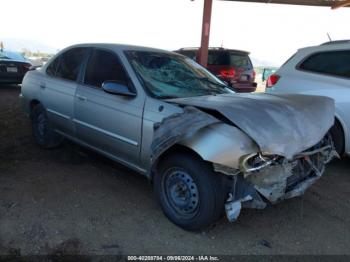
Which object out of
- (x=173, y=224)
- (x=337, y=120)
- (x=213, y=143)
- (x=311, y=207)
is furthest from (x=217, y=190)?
(x=337, y=120)

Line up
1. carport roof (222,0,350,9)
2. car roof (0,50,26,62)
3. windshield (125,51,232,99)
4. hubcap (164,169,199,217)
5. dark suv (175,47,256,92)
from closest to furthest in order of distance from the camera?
hubcap (164,169,199,217) → windshield (125,51,232,99) → carport roof (222,0,350,9) → dark suv (175,47,256,92) → car roof (0,50,26,62)

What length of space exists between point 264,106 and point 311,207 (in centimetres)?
151

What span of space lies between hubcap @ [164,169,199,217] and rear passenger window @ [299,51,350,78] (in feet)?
10.8

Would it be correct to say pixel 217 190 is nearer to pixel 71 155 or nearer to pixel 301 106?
pixel 301 106

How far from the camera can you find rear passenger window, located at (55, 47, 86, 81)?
514cm

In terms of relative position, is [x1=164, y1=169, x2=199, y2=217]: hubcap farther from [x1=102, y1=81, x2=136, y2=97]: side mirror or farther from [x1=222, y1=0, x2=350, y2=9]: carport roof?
[x1=222, y1=0, x2=350, y2=9]: carport roof

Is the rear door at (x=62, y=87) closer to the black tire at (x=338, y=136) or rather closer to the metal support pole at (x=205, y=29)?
the black tire at (x=338, y=136)

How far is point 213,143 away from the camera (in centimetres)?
320

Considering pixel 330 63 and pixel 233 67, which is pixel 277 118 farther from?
pixel 233 67

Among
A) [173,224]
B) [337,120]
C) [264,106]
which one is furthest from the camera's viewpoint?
[337,120]

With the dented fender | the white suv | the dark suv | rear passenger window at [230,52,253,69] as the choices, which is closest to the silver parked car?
the dented fender

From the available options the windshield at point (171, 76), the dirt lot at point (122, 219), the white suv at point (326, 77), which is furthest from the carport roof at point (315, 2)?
the dirt lot at point (122, 219)

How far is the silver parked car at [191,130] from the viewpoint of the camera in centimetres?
320

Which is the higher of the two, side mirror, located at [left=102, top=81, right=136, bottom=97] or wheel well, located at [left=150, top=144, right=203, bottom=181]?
side mirror, located at [left=102, top=81, right=136, bottom=97]
